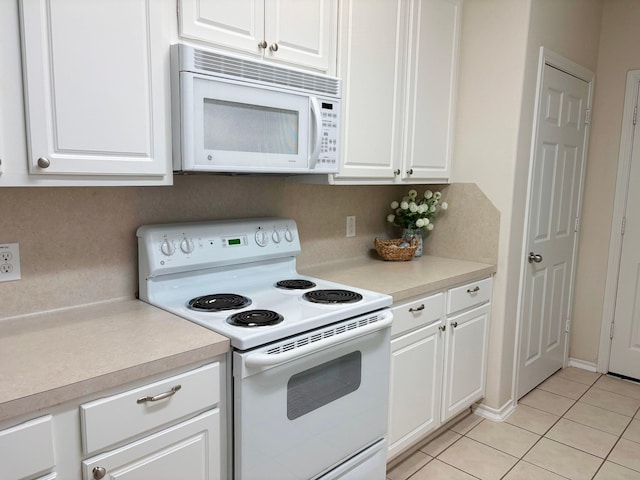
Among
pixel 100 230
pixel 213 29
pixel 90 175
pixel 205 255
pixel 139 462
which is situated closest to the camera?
pixel 139 462

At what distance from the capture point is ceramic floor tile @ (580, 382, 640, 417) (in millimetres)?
2861

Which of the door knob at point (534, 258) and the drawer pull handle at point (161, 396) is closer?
the drawer pull handle at point (161, 396)

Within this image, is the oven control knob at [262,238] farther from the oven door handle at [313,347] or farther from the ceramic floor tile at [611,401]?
the ceramic floor tile at [611,401]

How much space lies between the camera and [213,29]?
158cm

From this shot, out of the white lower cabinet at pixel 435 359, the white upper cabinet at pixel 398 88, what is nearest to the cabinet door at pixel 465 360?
the white lower cabinet at pixel 435 359

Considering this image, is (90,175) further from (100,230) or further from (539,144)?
(539,144)

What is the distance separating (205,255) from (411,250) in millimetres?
1229

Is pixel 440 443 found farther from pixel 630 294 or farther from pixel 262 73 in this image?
pixel 262 73

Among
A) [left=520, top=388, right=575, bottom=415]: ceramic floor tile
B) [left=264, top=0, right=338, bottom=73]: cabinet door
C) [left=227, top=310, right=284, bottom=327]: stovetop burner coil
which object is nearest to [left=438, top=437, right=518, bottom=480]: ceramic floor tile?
[left=520, top=388, right=575, bottom=415]: ceramic floor tile

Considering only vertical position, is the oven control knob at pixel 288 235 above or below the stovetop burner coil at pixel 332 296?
above

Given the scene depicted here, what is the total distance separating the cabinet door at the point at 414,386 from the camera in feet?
6.87

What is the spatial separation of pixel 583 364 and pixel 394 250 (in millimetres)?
1896

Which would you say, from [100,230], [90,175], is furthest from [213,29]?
[100,230]

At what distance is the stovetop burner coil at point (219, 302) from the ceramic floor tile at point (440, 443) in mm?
1317
